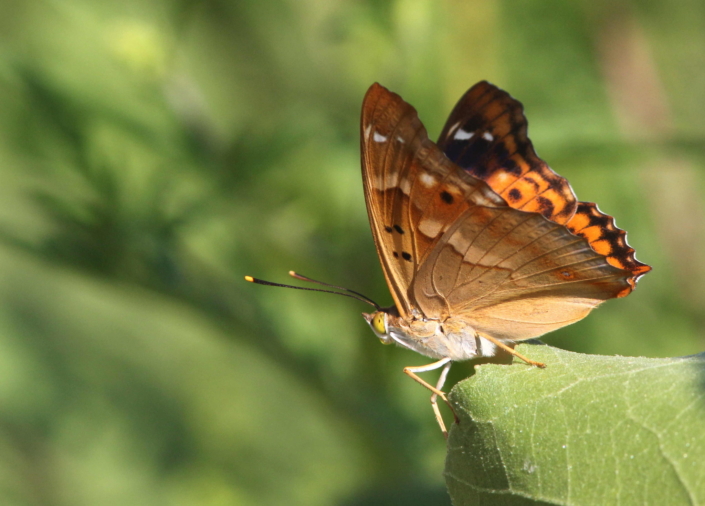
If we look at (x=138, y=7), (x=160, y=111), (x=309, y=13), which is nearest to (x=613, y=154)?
(x=309, y=13)

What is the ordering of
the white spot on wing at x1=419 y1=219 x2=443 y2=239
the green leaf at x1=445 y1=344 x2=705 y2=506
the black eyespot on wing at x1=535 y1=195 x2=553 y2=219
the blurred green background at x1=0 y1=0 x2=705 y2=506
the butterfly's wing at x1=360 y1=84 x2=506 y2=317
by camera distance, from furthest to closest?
the blurred green background at x1=0 y1=0 x2=705 y2=506 < the black eyespot on wing at x1=535 y1=195 x2=553 y2=219 < the white spot on wing at x1=419 y1=219 x2=443 y2=239 < the butterfly's wing at x1=360 y1=84 x2=506 y2=317 < the green leaf at x1=445 y1=344 x2=705 y2=506

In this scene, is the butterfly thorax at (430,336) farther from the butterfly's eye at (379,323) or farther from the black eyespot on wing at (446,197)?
the black eyespot on wing at (446,197)

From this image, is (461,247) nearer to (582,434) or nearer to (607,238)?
(607,238)

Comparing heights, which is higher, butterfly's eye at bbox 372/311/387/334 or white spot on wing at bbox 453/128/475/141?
white spot on wing at bbox 453/128/475/141

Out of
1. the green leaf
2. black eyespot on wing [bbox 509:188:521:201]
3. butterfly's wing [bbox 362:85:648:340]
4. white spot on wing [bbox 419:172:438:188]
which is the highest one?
black eyespot on wing [bbox 509:188:521:201]

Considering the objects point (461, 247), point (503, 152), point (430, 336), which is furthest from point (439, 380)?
point (503, 152)

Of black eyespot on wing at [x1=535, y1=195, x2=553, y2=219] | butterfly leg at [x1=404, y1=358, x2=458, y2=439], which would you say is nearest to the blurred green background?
butterfly leg at [x1=404, y1=358, x2=458, y2=439]

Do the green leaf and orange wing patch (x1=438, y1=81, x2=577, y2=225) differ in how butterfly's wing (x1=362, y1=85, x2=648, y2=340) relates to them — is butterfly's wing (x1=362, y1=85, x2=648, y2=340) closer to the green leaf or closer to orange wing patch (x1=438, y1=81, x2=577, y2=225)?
orange wing patch (x1=438, y1=81, x2=577, y2=225)
